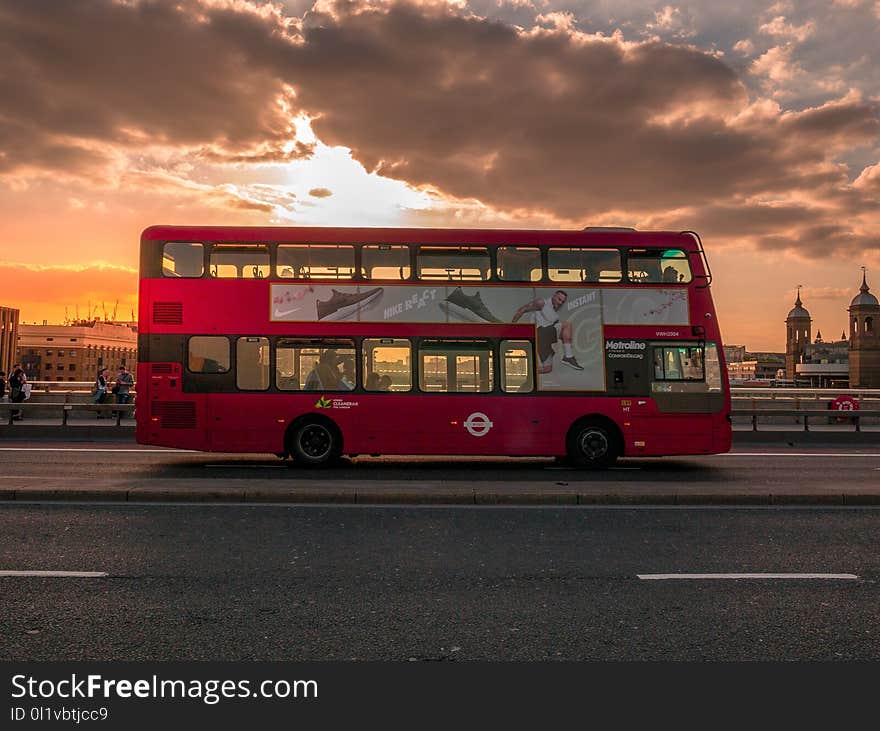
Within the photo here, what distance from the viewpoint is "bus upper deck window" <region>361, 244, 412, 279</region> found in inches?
523

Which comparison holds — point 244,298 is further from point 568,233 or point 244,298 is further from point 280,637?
point 280,637

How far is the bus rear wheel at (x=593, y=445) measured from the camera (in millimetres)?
13289

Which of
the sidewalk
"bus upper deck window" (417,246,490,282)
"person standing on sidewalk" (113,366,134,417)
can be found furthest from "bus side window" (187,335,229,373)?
"person standing on sidewalk" (113,366,134,417)

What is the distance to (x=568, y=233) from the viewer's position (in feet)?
44.4

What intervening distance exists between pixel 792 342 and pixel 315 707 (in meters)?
209

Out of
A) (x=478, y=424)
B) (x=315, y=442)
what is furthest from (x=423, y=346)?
(x=315, y=442)

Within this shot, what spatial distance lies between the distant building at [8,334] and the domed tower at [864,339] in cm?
18572

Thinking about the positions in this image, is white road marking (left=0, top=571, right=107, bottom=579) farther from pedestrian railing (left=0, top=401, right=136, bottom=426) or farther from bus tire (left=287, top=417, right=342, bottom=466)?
pedestrian railing (left=0, top=401, right=136, bottom=426)

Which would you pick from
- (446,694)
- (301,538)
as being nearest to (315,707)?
(446,694)

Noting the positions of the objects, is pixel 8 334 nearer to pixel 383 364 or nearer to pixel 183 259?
pixel 183 259

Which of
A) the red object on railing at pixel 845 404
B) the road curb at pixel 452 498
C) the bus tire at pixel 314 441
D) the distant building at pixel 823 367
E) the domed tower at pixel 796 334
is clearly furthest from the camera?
the domed tower at pixel 796 334

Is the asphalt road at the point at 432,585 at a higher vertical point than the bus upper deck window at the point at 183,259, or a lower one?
lower

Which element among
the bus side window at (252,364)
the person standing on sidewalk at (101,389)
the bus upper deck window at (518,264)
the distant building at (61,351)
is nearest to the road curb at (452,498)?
the bus side window at (252,364)

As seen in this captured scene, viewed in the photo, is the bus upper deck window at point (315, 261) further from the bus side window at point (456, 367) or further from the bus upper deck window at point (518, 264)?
the bus upper deck window at point (518, 264)
